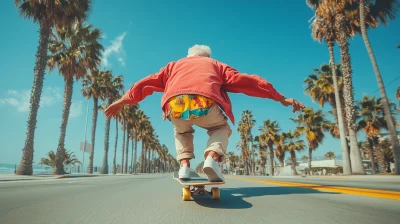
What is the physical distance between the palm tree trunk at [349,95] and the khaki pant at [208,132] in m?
16.3

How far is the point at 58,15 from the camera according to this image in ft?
49.5

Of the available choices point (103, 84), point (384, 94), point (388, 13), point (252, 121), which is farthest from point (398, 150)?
point (252, 121)

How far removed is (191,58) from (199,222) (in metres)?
1.83

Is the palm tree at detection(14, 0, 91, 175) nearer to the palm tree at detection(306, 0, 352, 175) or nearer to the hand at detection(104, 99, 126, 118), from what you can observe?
the hand at detection(104, 99, 126, 118)

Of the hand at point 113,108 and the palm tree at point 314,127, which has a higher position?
the palm tree at point 314,127

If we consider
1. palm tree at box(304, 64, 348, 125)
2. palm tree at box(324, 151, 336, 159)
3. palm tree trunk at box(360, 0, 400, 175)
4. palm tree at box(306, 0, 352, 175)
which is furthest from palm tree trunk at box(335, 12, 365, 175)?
palm tree at box(324, 151, 336, 159)

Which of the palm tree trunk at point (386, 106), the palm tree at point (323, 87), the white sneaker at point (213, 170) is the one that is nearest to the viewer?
the white sneaker at point (213, 170)

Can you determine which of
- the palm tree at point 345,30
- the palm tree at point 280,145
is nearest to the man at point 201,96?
the palm tree at point 345,30

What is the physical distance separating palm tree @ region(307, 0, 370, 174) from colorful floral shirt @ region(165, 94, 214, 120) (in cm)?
1659

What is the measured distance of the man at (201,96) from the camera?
2225 mm

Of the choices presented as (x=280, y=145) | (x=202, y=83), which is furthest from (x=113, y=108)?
(x=280, y=145)

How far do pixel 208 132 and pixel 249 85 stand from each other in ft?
2.25

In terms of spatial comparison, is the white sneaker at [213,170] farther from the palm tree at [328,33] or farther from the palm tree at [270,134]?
the palm tree at [270,134]

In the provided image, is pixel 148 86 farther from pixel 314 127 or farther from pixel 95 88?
pixel 314 127
